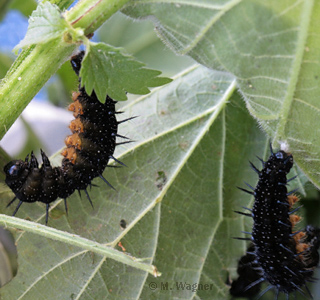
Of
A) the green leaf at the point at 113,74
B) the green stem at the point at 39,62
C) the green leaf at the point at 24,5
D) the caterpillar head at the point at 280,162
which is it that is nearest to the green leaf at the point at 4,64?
the green leaf at the point at 24,5

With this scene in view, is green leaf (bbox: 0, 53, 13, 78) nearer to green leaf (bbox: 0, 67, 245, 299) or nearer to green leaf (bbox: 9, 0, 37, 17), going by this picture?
green leaf (bbox: 9, 0, 37, 17)

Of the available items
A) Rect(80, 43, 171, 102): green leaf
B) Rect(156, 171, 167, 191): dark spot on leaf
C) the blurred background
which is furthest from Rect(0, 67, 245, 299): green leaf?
Rect(80, 43, 171, 102): green leaf

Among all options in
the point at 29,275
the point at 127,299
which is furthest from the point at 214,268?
the point at 29,275

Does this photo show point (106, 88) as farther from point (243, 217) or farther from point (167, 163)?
point (243, 217)

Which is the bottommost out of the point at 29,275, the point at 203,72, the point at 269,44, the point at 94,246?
the point at 29,275

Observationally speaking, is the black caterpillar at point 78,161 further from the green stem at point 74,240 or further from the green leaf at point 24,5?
the green leaf at point 24,5

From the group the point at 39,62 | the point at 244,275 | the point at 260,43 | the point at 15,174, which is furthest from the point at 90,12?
the point at 244,275
